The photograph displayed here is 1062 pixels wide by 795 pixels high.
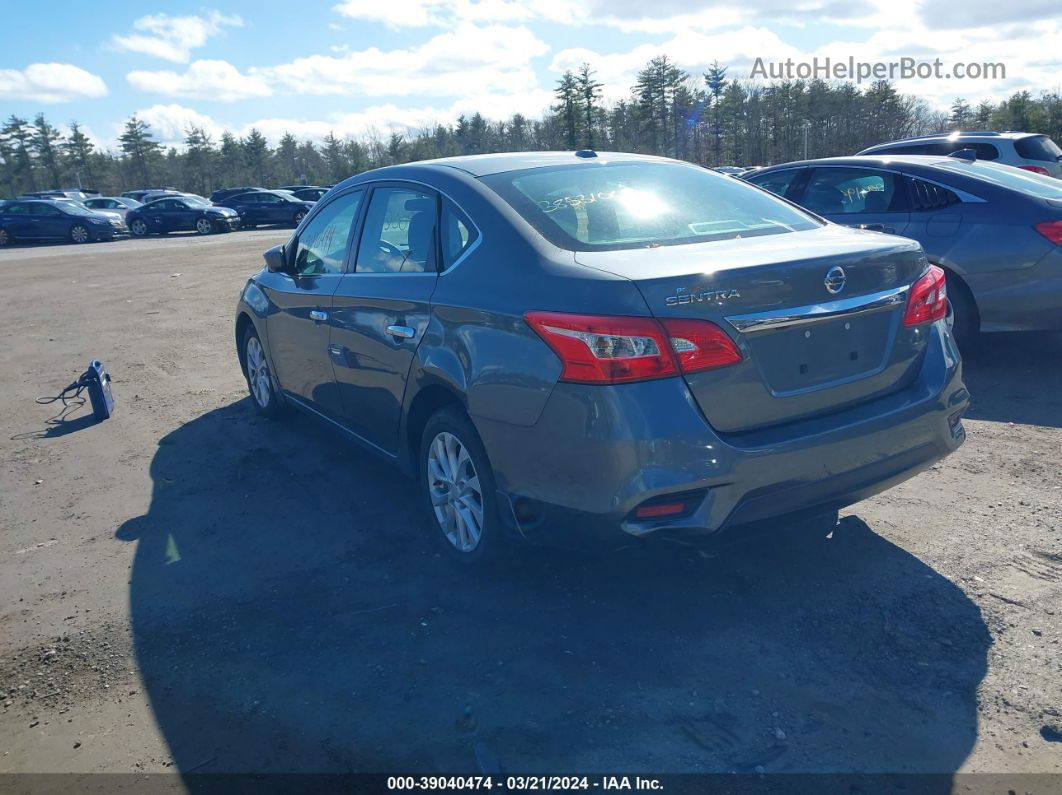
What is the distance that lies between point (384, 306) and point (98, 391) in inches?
151

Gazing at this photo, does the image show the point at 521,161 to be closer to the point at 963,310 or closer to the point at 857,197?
the point at 963,310

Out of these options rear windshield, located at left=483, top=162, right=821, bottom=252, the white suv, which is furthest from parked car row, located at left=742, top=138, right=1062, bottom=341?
the white suv

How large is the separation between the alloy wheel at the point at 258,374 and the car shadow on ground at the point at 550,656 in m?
1.89

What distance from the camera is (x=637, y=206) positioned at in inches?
152

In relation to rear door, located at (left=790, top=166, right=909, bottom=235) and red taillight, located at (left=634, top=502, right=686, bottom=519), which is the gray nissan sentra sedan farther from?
rear door, located at (left=790, top=166, right=909, bottom=235)

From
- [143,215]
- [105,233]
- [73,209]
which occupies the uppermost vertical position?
[73,209]

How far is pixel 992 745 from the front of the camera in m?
2.64

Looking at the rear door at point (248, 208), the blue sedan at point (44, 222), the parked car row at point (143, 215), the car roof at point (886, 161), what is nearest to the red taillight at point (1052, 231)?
the car roof at point (886, 161)

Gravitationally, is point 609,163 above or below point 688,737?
above

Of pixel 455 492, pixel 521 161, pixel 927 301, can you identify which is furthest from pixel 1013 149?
pixel 455 492

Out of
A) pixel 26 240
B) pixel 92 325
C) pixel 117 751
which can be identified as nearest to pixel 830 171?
pixel 117 751

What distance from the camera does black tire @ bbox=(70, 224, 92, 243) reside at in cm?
3069

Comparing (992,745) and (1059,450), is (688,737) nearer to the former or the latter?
(992,745)

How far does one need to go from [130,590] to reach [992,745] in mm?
3577
